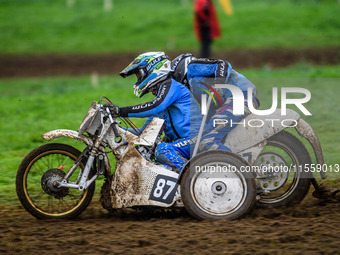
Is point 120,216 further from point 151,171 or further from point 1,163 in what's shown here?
point 1,163

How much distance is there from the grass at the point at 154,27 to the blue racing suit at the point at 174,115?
1812cm

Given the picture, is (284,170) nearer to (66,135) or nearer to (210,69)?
(210,69)

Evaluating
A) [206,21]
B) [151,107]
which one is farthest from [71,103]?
[151,107]

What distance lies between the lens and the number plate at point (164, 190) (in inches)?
240

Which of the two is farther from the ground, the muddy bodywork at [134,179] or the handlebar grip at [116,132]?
the handlebar grip at [116,132]

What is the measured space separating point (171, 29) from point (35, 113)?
52.3 feet

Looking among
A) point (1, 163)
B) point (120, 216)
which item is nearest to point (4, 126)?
point (1, 163)

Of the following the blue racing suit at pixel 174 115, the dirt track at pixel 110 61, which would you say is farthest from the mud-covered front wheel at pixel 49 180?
the dirt track at pixel 110 61

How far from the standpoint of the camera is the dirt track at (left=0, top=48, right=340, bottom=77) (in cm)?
2031

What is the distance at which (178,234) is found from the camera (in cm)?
554

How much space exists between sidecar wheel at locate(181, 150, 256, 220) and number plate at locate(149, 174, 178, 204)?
16 cm

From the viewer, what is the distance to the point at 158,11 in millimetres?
31219

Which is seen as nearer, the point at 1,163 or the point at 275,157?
the point at 275,157

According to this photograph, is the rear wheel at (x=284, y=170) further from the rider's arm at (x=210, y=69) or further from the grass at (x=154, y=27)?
the grass at (x=154, y=27)
